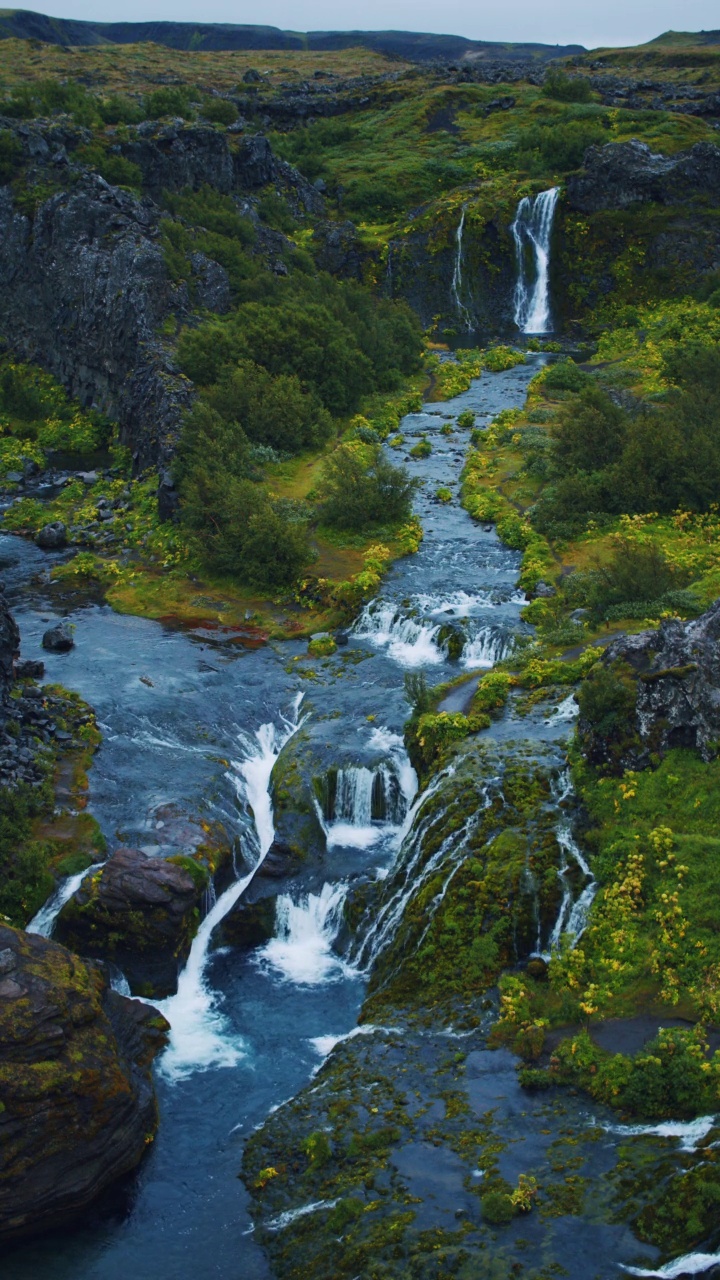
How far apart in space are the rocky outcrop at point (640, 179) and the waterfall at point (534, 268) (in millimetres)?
2705

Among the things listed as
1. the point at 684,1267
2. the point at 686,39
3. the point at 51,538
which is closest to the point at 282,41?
the point at 686,39

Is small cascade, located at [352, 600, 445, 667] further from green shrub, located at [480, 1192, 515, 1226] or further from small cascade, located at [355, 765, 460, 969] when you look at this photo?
green shrub, located at [480, 1192, 515, 1226]

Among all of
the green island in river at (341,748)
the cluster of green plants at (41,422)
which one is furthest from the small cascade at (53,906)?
the cluster of green plants at (41,422)

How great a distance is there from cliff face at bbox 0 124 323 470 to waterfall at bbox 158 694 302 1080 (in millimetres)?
25830

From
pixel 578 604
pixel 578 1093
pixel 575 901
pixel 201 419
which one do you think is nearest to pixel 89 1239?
pixel 578 1093

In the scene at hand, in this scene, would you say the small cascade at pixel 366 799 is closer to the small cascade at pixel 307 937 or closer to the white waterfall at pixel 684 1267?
the small cascade at pixel 307 937

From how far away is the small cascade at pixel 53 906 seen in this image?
22.7 m

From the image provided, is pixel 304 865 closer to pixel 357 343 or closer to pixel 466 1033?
pixel 466 1033

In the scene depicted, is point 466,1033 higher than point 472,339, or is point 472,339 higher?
point 472,339

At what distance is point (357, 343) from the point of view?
60.4 meters

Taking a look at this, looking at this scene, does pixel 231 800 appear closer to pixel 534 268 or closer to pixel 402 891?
pixel 402 891

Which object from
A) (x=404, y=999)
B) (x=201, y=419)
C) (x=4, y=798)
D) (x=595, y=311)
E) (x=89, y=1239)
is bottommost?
(x=89, y=1239)

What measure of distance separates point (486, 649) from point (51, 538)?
21.4m

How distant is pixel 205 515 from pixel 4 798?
62.9ft
